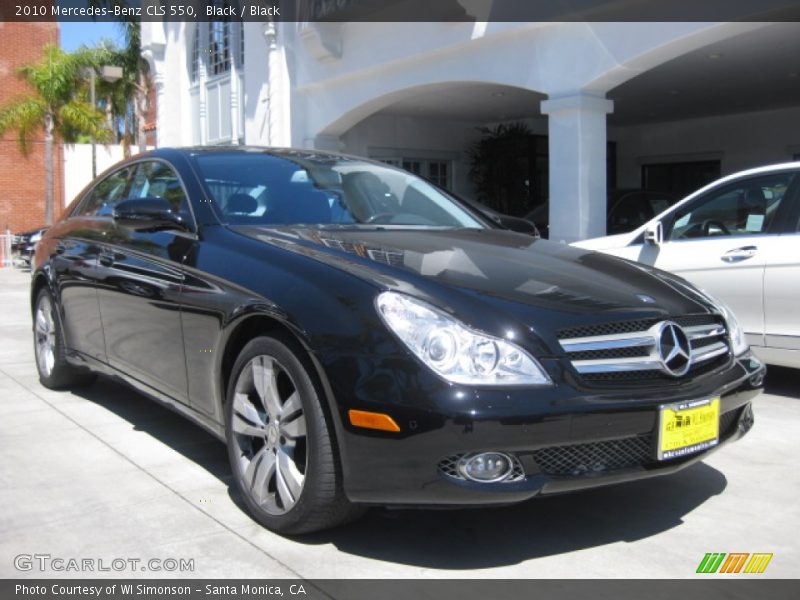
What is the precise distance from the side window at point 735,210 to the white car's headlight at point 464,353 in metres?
3.67

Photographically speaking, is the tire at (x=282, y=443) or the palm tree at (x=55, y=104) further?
the palm tree at (x=55, y=104)

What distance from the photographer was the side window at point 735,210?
586 cm

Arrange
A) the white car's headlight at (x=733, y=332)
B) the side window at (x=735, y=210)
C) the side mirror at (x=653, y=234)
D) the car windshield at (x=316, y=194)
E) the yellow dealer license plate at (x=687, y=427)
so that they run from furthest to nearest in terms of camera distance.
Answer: the side mirror at (x=653, y=234), the side window at (x=735, y=210), the car windshield at (x=316, y=194), the white car's headlight at (x=733, y=332), the yellow dealer license plate at (x=687, y=427)

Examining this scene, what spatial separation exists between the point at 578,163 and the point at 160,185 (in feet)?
21.4

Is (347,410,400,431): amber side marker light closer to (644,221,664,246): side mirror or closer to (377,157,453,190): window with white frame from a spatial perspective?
(644,221,664,246): side mirror

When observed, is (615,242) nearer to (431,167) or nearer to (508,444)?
(508,444)

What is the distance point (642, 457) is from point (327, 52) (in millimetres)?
12017

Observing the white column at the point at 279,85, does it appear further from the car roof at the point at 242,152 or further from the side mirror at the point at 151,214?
the side mirror at the point at 151,214

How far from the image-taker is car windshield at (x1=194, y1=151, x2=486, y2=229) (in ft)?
13.6

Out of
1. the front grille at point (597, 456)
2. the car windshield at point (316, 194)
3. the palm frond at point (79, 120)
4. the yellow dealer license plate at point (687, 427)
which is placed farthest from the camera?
the palm frond at point (79, 120)

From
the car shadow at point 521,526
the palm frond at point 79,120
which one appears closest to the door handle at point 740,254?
the car shadow at point 521,526

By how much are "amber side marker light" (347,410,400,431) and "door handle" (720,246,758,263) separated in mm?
3835

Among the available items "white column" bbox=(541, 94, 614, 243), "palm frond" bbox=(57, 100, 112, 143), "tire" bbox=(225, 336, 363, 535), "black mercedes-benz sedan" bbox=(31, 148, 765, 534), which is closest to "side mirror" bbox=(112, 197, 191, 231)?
"black mercedes-benz sedan" bbox=(31, 148, 765, 534)

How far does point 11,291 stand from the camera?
15812 mm
